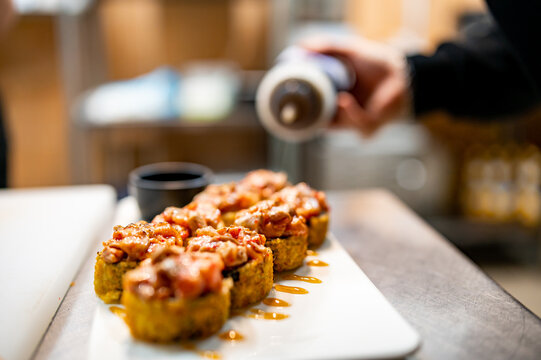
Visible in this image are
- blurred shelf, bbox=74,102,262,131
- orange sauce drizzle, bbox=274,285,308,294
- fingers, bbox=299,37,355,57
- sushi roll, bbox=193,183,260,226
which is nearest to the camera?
orange sauce drizzle, bbox=274,285,308,294

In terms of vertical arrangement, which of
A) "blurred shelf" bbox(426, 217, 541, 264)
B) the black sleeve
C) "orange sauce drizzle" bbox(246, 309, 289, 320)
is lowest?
"blurred shelf" bbox(426, 217, 541, 264)

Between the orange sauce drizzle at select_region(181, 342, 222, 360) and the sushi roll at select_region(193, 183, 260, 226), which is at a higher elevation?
the sushi roll at select_region(193, 183, 260, 226)

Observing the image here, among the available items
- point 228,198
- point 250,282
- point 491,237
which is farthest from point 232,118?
point 250,282

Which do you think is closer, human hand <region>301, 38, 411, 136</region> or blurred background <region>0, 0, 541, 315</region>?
human hand <region>301, 38, 411, 136</region>

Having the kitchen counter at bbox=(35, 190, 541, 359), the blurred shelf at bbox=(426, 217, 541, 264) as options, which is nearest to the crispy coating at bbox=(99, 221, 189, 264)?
the kitchen counter at bbox=(35, 190, 541, 359)

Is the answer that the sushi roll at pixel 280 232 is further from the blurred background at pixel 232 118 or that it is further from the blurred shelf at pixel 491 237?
the blurred shelf at pixel 491 237

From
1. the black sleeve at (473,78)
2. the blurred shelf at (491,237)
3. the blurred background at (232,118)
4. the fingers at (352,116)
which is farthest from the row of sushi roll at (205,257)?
the blurred shelf at (491,237)

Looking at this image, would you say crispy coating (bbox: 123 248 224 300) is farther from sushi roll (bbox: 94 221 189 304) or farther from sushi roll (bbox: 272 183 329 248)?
sushi roll (bbox: 272 183 329 248)
